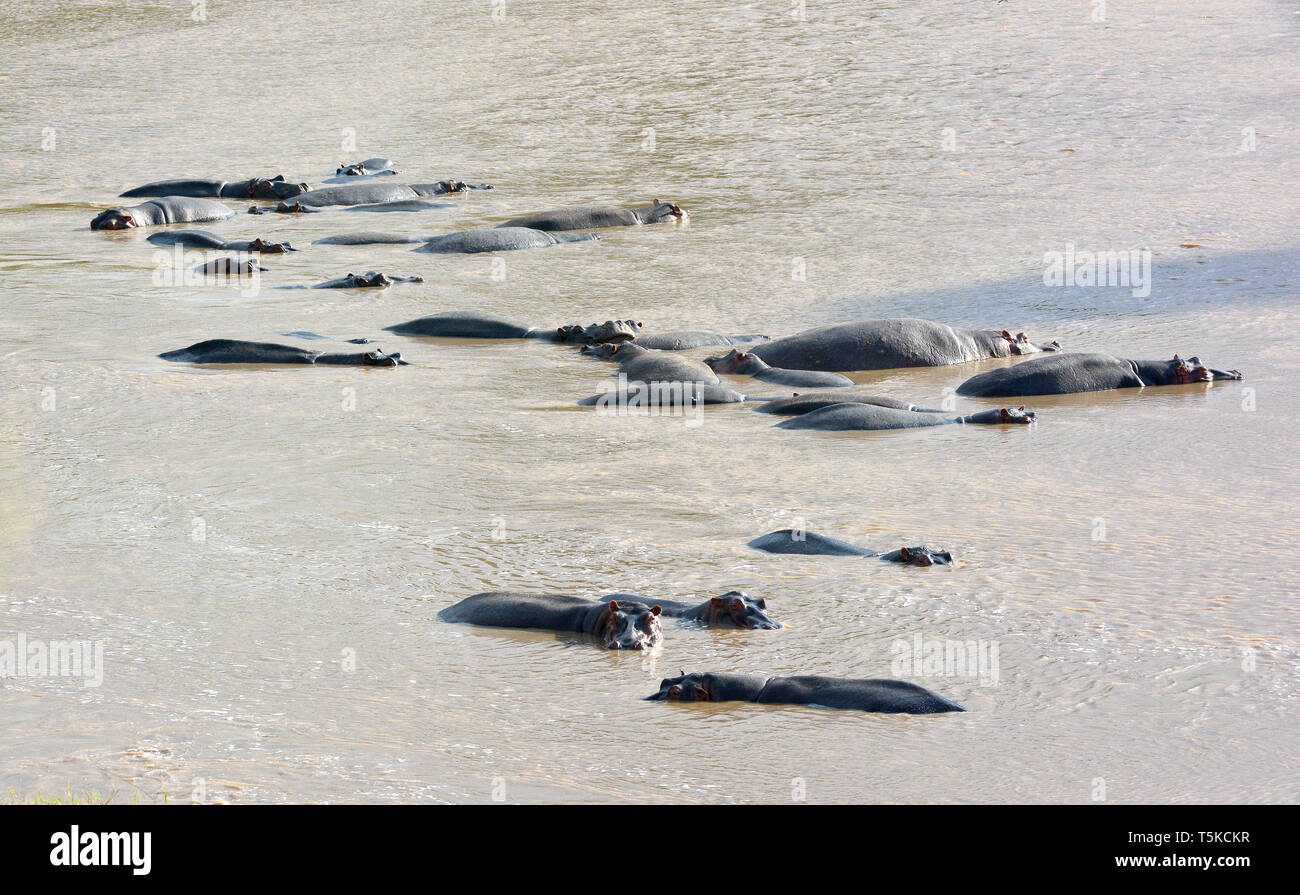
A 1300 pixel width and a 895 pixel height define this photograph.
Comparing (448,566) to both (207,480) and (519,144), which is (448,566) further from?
(519,144)

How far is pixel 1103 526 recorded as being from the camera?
7289mm

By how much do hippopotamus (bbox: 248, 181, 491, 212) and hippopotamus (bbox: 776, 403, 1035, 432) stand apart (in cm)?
1143

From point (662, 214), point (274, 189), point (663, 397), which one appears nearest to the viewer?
point (663, 397)

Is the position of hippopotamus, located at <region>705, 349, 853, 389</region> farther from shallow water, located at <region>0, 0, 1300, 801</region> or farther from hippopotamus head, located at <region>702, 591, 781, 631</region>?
hippopotamus head, located at <region>702, 591, 781, 631</region>

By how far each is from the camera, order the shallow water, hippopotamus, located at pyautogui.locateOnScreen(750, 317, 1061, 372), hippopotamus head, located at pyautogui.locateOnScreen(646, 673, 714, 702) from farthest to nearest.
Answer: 1. hippopotamus, located at pyautogui.locateOnScreen(750, 317, 1061, 372)
2. hippopotamus head, located at pyautogui.locateOnScreen(646, 673, 714, 702)
3. the shallow water

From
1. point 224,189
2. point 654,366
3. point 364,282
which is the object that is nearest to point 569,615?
point 654,366

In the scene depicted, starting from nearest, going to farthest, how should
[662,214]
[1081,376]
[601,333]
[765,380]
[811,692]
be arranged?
[811,692] < [1081,376] < [765,380] < [601,333] < [662,214]

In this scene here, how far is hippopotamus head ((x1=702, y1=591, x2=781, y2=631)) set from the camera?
5.96 meters

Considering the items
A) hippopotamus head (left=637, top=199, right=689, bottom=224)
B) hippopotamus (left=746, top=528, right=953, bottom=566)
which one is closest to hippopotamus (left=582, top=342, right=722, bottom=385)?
hippopotamus (left=746, top=528, right=953, bottom=566)

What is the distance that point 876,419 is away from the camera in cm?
948

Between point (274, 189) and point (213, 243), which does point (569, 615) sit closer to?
point (213, 243)

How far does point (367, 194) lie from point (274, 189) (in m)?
1.42

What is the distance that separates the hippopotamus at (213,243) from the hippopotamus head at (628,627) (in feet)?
36.9

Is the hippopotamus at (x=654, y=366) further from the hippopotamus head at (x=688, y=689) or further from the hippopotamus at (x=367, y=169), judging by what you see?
the hippopotamus at (x=367, y=169)
